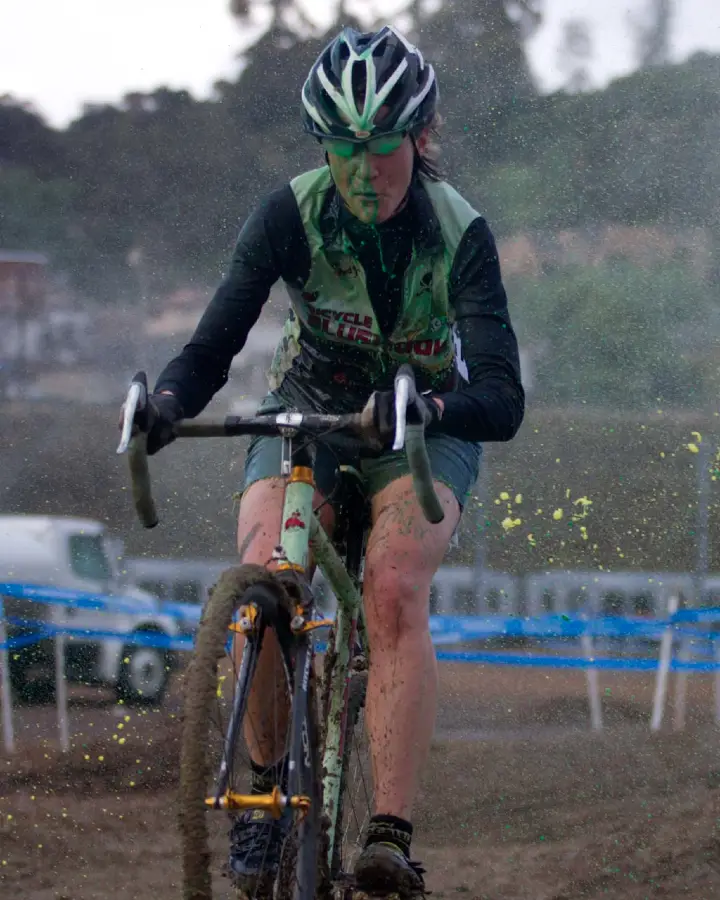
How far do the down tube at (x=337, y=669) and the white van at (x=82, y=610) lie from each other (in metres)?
3.22

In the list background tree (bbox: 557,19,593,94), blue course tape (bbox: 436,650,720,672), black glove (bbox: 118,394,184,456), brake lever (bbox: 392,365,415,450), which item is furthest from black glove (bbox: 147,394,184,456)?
background tree (bbox: 557,19,593,94)

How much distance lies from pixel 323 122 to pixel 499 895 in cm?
272

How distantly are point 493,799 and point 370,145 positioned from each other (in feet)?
11.0

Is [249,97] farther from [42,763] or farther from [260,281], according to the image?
[260,281]

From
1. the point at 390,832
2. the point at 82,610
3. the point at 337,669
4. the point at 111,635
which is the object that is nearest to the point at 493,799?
the point at 111,635

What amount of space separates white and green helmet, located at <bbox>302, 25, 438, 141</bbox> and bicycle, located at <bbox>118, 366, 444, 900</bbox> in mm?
831

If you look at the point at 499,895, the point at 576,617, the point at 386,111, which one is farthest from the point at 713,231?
the point at 386,111

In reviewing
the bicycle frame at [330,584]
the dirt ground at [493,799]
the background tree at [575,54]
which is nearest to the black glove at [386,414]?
the bicycle frame at [330,584]

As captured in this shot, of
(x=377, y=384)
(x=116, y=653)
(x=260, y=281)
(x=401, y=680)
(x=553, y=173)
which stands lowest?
(x=116, y=653)

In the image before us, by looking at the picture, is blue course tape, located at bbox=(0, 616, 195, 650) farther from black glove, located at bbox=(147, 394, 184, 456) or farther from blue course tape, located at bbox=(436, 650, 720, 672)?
black glove, located at bbox=(147, 394, 184, 456)

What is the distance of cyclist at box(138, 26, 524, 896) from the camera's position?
3.15m

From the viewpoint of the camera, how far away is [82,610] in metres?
6.67

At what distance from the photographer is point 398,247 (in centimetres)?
346

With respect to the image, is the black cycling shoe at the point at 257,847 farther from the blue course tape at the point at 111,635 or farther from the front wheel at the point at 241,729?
the blue course tape at the point at 111,635
